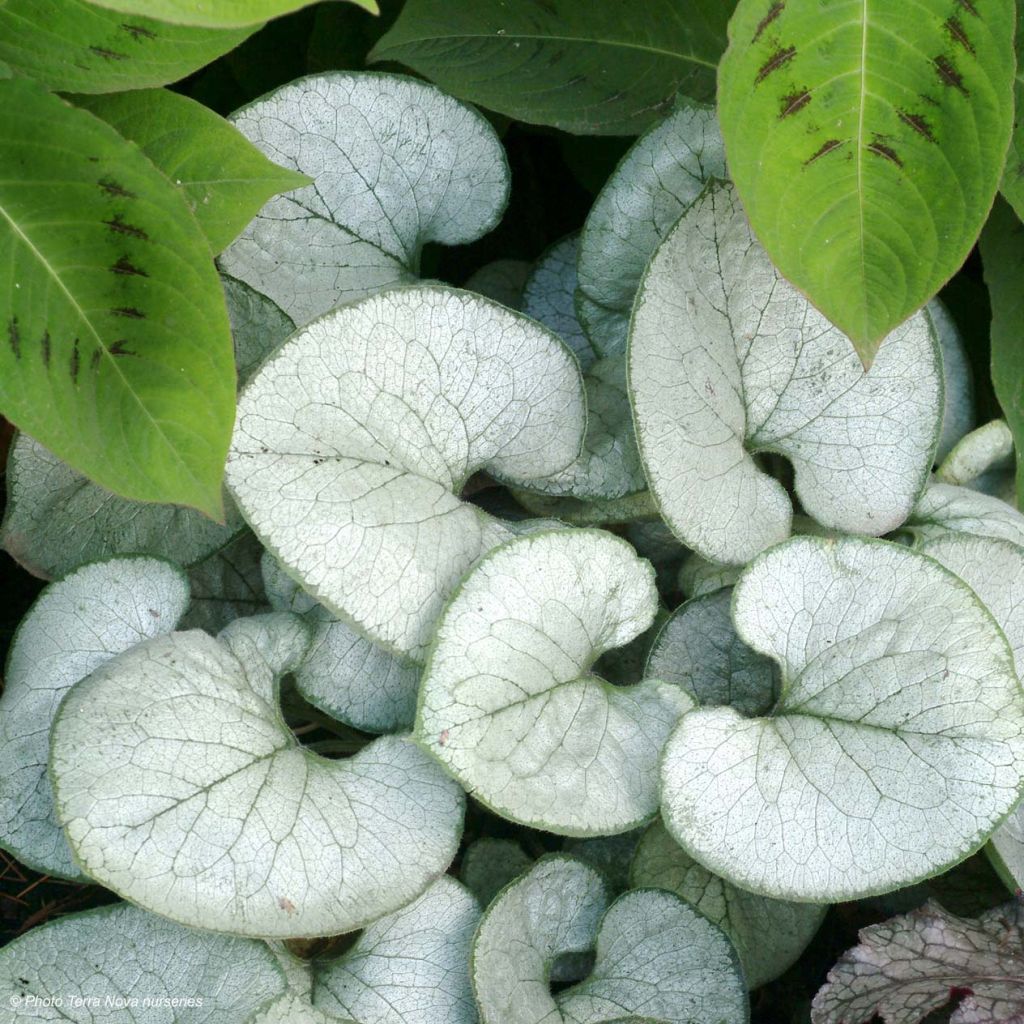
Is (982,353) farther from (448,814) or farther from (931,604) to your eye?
(448,814)

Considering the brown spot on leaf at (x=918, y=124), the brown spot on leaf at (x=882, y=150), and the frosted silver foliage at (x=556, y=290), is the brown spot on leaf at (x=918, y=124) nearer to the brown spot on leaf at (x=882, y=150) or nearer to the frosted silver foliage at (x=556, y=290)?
the brown spot on leaf at (x=882, y=150)

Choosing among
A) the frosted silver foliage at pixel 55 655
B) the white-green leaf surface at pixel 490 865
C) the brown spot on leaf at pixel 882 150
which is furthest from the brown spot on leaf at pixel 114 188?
the white-green leaf surface at pixel 490 865

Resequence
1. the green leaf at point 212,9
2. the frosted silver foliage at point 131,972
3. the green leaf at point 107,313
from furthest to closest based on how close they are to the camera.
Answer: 1. the frosted silver foliage at point 131,972
2. the green leaf at point 107,313
3. the green leaf at point 212,9

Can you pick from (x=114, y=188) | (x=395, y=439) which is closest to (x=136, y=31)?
(x=114, y=188)

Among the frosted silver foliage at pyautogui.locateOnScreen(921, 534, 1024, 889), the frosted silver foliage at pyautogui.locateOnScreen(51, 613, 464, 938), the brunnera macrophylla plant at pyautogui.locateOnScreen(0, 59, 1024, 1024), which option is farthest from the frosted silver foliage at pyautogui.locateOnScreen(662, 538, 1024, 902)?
the frosted silver foliage at pyautogui.locateOnScreen(51, 613, 464, 938)

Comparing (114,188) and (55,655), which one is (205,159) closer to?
(114,188)

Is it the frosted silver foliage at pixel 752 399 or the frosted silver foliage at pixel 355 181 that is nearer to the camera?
the frosted silver foliage at pixel 752 399

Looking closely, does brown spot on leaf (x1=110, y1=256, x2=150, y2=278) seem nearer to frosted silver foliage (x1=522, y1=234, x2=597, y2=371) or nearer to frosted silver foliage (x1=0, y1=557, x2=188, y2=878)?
frosted silver foliage (x1=0, y1=557, x2=188, y2=878)
